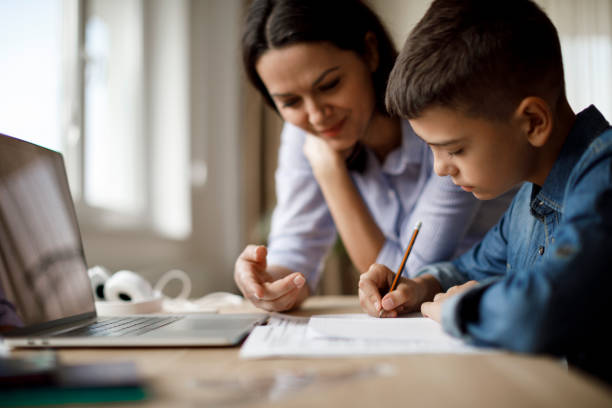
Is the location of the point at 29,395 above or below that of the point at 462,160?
below

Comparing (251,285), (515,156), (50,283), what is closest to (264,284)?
(251,285)

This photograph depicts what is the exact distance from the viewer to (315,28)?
1048 millimetres

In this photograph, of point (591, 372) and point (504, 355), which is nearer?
point (504, 355)

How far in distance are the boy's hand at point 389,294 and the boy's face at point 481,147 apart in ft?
0.69

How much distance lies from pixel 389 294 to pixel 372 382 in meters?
0.41

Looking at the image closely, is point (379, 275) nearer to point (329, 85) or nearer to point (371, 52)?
point (329, 85)

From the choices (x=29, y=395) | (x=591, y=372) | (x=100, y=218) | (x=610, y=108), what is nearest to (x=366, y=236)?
(x=591, y=372)

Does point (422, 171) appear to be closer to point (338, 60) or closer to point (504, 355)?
point (338, 60)

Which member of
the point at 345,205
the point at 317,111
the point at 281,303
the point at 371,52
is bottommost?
the point at 281,303

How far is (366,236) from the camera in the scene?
1274 millimetres

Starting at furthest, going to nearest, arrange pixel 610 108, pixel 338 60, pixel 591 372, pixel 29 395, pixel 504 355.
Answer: pixel 610 108 → pixel 338 60 → pixel 591 372 → pixel 504 355 → pixel 29 395

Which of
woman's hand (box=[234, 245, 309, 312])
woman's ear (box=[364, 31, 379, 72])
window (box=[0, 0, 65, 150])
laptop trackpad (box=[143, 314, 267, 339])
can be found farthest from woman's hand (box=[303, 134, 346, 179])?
window (box=[0, 0, 65, 150])

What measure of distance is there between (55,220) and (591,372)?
2.54 ft

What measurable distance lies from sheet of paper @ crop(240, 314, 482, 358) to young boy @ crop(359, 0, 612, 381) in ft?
0.09
